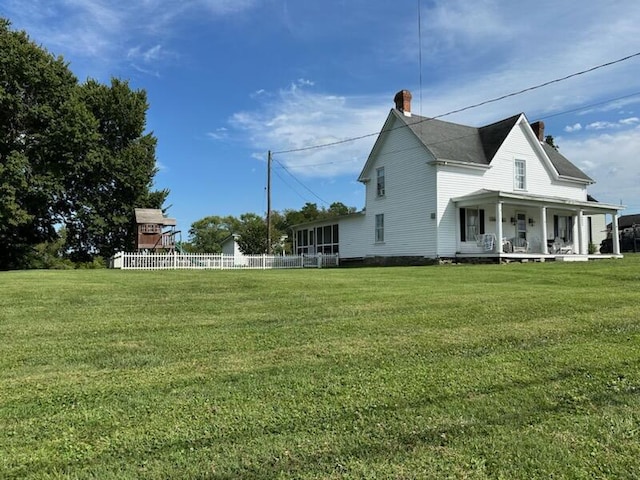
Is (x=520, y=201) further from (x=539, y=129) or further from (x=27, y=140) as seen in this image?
(x=27, y=140)

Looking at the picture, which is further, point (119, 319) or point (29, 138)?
point (29, 138)

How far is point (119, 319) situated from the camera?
6.96 meters

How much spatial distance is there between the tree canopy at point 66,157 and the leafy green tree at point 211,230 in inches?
1456

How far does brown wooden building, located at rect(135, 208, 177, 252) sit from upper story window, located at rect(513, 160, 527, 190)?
61.1 feet

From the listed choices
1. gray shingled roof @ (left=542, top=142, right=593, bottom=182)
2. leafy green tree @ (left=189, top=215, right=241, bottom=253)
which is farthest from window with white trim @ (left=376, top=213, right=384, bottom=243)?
leafy green tree @ (left=189, top=215, right=241, bottom=253)

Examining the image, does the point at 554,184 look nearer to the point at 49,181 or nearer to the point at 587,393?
the point at 587,393

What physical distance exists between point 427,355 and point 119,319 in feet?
14.7

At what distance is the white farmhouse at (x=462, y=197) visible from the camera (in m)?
22.3

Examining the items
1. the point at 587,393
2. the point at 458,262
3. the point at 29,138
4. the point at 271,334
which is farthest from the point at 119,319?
the point at 29,138

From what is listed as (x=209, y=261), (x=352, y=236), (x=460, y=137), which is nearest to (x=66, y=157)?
(x=209, y=261)

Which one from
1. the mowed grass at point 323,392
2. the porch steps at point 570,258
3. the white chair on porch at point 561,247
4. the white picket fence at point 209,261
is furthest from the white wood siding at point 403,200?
the mowed grass at point 323,392

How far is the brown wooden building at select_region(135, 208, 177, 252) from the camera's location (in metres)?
26.5

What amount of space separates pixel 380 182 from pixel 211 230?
52.9 metres

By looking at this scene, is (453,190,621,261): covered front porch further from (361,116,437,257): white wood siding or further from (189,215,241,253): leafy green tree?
(189,215,241,253): leafy green tree
